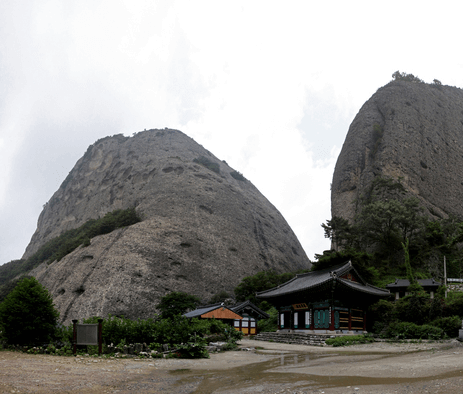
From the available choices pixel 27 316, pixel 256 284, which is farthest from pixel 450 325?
pixel 256 284

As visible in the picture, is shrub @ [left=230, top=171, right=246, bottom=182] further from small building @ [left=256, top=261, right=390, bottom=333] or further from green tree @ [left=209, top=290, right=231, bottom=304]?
small building @ [left=256, top=261, right=390, bottom=333]

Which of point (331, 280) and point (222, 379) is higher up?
point (331, 280)

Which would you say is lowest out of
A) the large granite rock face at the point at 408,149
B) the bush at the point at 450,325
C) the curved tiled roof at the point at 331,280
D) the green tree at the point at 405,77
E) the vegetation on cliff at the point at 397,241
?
the bush at the point at 450,325

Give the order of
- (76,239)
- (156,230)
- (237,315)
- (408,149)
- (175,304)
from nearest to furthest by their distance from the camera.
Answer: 1. (237,315)
2. (175,304)
3. (156,230)
4. (408,149)
5. (76,239)

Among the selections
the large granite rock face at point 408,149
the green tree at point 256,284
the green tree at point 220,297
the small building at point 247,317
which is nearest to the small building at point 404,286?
the small building at point 247,317

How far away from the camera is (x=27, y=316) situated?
15719mm

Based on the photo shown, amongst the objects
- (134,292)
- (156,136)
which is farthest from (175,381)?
(156,136)

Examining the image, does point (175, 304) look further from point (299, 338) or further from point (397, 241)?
point (397, 241)

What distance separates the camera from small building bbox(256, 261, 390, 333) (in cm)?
2691

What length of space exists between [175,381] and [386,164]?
56.8 meters

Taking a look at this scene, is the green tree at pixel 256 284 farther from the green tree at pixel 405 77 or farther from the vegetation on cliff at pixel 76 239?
the green tree at pixel 405 77

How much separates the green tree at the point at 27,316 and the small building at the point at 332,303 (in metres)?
18.0

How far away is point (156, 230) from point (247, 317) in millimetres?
24763

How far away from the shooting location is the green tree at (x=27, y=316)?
15.6 metres
